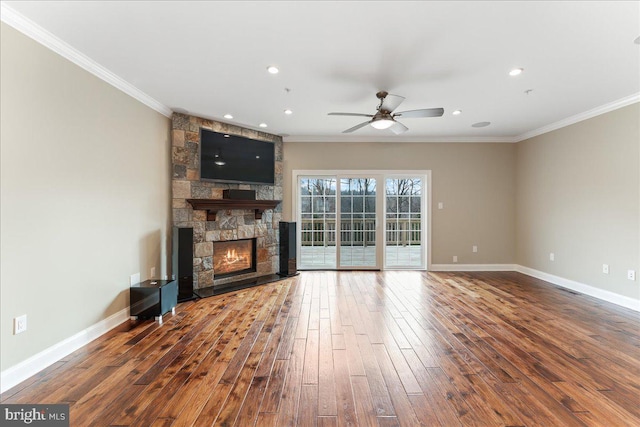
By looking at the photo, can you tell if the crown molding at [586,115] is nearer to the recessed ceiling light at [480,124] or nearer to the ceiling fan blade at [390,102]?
the recessed ceiling light at [480,124]

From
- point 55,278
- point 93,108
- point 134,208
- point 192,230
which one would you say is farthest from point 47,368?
point 93,108

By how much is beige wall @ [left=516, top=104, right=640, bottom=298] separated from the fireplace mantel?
→ 4.97 m

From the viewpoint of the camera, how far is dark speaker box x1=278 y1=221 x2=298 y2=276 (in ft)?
17.4

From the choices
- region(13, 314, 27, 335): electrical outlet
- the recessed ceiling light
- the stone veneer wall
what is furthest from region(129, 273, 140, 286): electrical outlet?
the recessed ceiling light

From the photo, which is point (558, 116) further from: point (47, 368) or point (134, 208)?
point (47, 368)

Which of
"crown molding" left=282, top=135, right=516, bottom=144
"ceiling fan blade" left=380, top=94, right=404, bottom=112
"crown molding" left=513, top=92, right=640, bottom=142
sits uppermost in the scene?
"crown molding" left=282, top=135, right=516, bottom=144

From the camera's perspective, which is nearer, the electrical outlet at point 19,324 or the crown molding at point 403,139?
the electrical outlet at point 19,324

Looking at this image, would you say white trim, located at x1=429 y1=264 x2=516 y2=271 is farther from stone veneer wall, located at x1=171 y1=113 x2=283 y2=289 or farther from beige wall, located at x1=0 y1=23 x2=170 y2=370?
beige wall, located at x1=0 y1=23 x2=170 y2=370

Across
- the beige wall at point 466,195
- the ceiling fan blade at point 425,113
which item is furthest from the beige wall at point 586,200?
the ceiling fan blade at point 425,113

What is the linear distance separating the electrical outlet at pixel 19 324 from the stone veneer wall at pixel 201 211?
2116 mm

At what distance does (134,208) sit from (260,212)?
80.3 inches

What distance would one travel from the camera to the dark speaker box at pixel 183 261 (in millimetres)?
3900

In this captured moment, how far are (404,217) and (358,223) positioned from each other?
3.27 ft

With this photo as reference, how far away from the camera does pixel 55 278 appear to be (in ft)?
7.81
